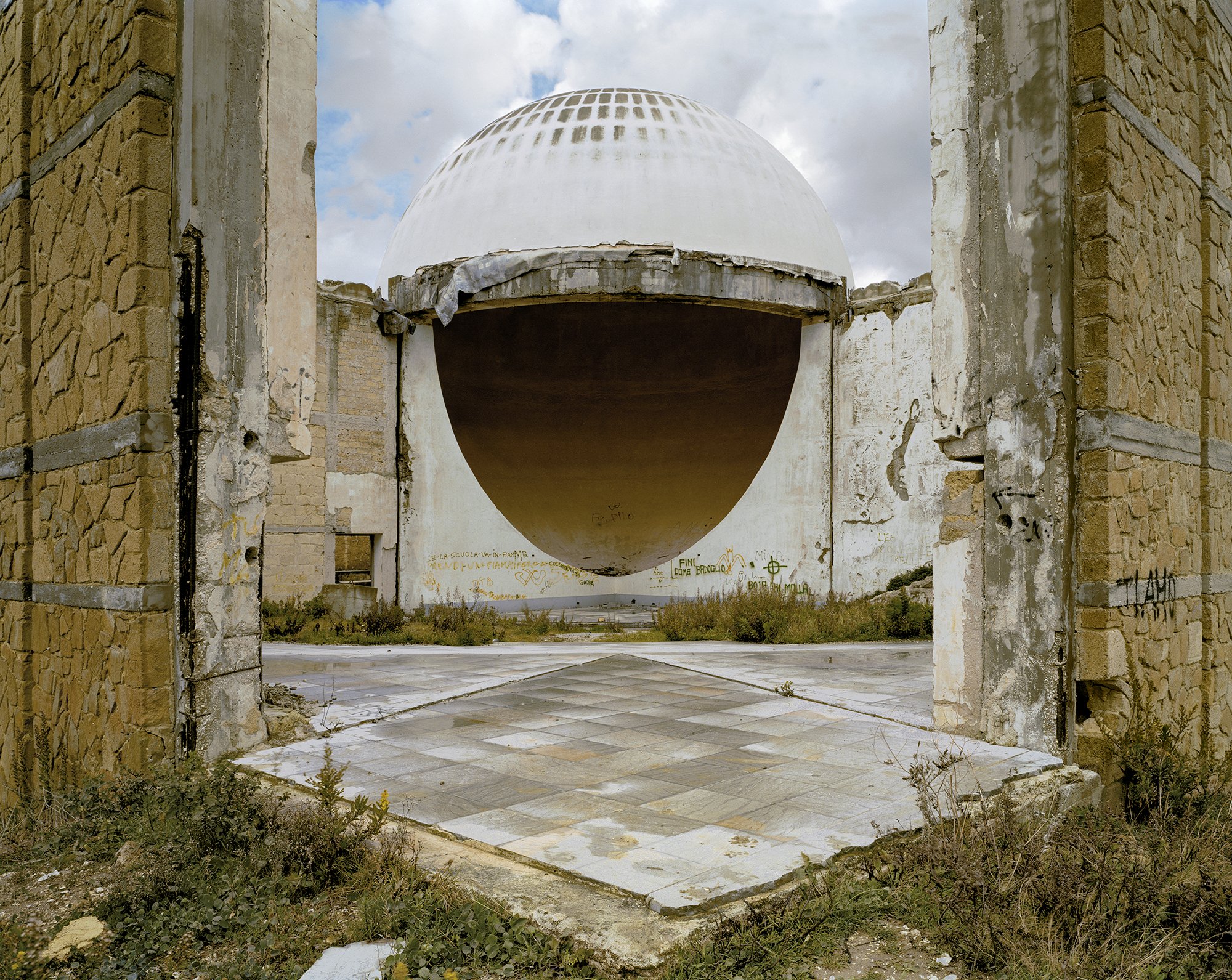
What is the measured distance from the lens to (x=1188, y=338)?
20.1 feet

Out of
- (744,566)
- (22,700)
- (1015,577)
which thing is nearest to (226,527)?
(22,700)

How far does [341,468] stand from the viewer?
1480 cm

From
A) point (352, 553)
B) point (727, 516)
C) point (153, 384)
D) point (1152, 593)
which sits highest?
point (153, 384)

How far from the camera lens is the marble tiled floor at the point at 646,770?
139 inches

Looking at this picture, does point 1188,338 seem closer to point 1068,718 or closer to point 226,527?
point 1068,718

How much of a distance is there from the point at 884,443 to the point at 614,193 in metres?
5.87

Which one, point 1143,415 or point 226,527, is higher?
point 1143,415

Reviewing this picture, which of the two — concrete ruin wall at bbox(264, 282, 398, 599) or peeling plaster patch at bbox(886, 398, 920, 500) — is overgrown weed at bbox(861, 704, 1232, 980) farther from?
concrete ruin wall at bbox(264, 282, 398, 599)

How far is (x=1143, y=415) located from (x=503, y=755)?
410cm

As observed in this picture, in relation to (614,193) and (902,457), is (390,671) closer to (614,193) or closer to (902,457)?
(902,457)

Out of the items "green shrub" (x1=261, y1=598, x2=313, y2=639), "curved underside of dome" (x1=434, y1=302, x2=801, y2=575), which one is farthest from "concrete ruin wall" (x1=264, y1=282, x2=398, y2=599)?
"curved underside of dome" (x1=434, y1=302, x2=801, y2=575)

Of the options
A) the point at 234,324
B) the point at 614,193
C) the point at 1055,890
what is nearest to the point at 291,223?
the point at 234,324

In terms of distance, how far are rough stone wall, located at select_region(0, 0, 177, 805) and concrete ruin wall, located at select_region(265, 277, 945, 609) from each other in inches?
320

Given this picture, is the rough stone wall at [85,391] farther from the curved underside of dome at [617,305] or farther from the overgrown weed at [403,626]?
the curved underside of dome at [617,305]
